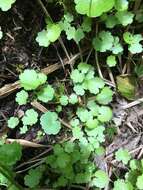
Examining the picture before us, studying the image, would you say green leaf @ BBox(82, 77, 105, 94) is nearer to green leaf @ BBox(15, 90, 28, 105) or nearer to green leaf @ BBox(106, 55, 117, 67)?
green leaf @ BBox(106, 55, 117, 67)

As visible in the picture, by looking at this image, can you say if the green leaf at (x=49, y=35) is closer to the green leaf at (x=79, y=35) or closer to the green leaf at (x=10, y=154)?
the green leaf at (x=79, y=35)

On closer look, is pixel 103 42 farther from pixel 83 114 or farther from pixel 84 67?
pixel 83 114

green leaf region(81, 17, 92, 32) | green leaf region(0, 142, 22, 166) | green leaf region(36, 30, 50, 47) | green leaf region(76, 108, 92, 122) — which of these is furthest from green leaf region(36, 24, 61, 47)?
green leaf region(0, 142, 22, 166)

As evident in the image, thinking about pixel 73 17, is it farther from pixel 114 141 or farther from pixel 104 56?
pixel 114 141

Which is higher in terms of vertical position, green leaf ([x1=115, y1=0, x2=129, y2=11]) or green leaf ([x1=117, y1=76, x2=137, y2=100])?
green leaf ([x1=115, y1=0, x2=129, y2=11])

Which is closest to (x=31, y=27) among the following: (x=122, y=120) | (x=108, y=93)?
(x=108, y=93)

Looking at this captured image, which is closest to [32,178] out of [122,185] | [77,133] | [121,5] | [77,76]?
[77,133]

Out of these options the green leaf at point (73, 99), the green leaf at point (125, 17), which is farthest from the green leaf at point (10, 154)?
the green leaf at point (125, 17)

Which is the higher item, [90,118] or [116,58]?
[116,58]
